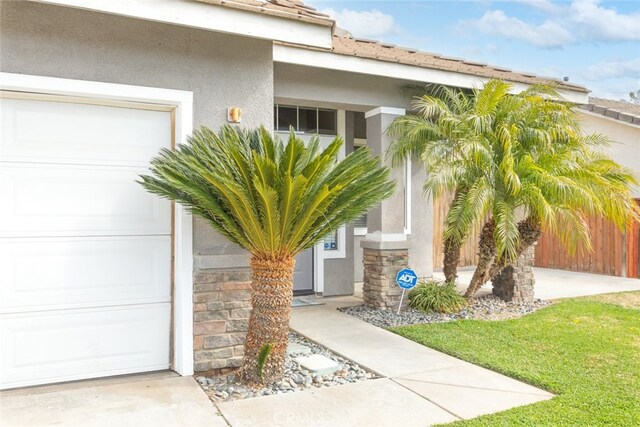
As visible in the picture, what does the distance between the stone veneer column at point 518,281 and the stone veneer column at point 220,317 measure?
6.03 metres

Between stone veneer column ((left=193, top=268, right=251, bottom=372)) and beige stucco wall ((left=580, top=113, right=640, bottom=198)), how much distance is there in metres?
12.0

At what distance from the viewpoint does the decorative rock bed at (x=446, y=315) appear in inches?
303

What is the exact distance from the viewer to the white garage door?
4.54 m

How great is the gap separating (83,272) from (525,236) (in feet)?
23.3

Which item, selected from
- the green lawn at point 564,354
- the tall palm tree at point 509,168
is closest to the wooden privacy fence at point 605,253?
the green lawn at point 564,354

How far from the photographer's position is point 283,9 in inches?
200

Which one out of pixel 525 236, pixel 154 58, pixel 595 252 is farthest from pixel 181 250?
pixel 595 252

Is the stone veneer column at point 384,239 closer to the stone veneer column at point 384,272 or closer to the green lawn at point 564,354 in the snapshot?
the stone veneer column at point 384,272

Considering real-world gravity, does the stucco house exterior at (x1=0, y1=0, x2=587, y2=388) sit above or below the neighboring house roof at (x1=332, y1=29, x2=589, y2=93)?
below

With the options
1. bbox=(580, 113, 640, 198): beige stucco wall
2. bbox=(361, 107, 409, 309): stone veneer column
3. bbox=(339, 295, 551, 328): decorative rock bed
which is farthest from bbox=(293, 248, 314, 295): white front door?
bbox=(580, 113, 640, 198): beige stucco wall

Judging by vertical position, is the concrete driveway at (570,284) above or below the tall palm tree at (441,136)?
below

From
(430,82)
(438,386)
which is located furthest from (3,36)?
(430,82)

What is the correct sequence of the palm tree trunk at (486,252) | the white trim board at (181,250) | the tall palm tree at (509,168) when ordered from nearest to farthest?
the white trim board at (181,250) → the tall palm tree at (509,168) → the palm tree trunk at (486,252)

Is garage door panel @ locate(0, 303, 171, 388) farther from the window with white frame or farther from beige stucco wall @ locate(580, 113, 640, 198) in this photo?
beige stucco wall @ locate(580, 113, 640, 198)
